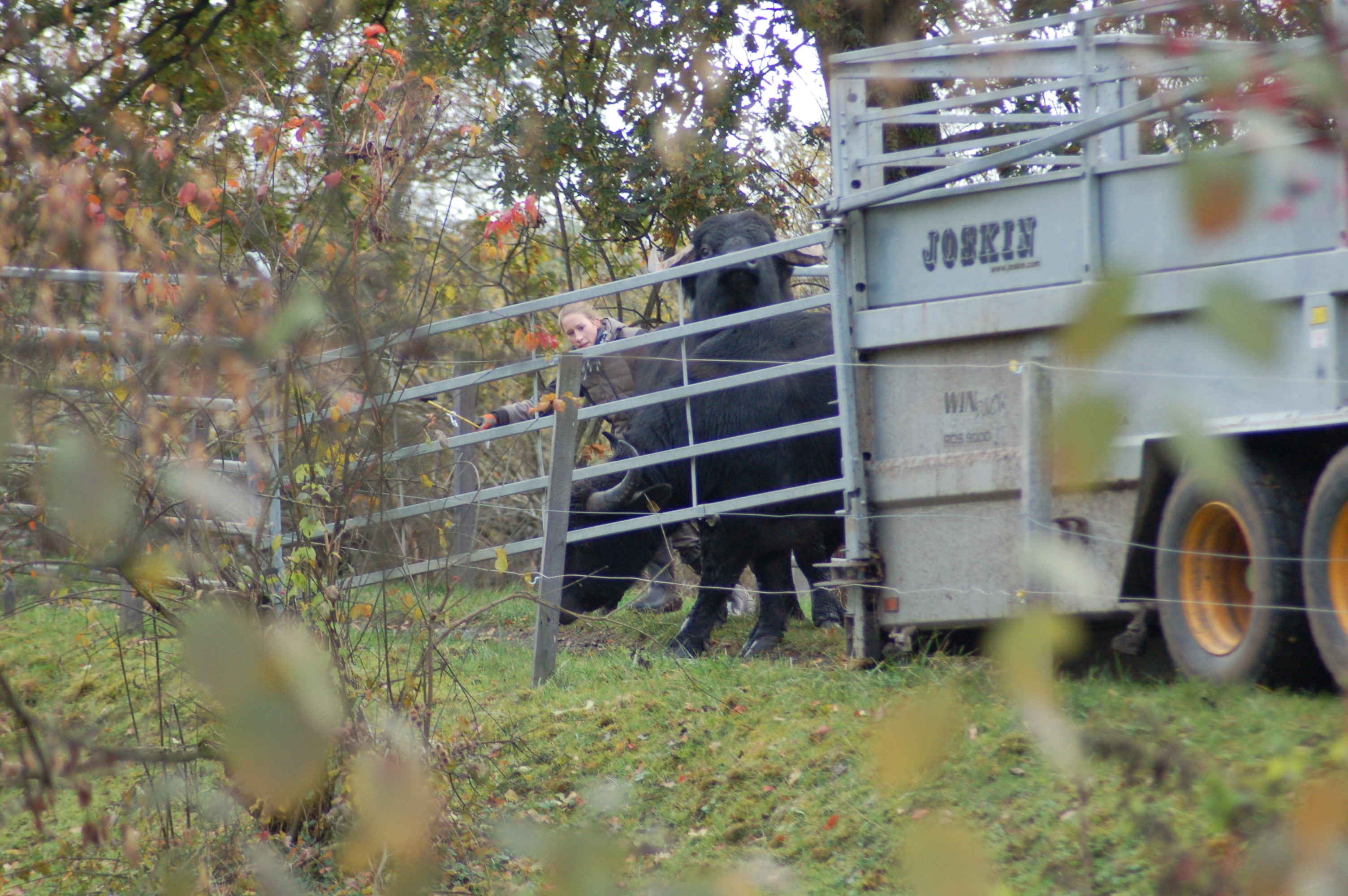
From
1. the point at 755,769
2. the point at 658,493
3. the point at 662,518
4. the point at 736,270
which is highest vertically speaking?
the point at 736,270

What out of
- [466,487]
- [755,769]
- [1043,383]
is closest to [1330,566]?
[755,769]

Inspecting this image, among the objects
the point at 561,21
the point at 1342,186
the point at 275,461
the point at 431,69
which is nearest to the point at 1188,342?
the point at 275,461

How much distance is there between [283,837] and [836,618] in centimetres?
418

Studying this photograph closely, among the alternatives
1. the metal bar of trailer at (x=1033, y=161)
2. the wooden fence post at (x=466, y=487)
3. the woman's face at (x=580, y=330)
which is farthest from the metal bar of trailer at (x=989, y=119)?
the woman's face at (x=580, y=330)

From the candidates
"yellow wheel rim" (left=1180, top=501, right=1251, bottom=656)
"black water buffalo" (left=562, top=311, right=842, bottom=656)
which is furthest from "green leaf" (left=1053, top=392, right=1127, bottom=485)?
"black water buffalo" (left=562, top=311, right=842, bottom=656)

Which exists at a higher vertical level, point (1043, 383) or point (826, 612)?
point (1043, 383)

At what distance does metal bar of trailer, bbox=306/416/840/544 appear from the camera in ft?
21.9

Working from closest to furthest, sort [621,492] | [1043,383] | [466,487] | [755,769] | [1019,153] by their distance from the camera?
[1043,383] → [1019,153] → [755,769] → [621,492] → [466,487]

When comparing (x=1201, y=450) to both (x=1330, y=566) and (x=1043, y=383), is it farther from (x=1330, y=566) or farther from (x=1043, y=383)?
(x=1330, y=566)

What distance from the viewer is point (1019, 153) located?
160 inches

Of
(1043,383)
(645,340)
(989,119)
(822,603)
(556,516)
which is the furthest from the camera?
(822,603)

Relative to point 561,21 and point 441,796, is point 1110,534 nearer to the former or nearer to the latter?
point 441,796

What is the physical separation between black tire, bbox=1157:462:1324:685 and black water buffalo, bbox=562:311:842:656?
8.99ft

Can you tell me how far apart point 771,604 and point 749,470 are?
2.51 ft
